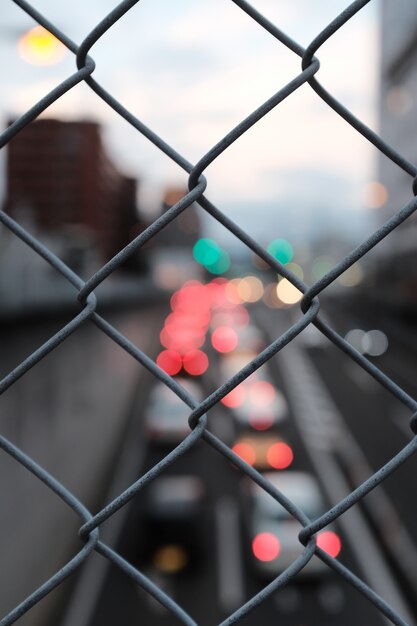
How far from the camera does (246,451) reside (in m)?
20.2

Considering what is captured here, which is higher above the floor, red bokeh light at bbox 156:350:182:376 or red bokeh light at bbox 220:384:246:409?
red bokeh light at bbox 156:350:182:376

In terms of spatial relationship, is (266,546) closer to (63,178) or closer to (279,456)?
(279,456)

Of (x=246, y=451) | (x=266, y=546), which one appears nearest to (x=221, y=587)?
(x=266, y=546)

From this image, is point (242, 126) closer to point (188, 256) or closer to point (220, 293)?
point (188, 256)

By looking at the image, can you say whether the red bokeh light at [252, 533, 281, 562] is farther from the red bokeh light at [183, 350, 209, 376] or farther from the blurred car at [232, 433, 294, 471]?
the red bokeh light at [183, 350, 209, 376]

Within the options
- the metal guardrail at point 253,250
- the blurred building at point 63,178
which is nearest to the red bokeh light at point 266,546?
the metal guardrail at point 253,250

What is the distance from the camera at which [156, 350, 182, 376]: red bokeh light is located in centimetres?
3419

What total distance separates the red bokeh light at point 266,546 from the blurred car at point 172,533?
127 cm

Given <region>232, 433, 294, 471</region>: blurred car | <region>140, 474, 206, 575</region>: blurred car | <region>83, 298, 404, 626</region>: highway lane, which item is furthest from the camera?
<region>232, 433, 294, 471</region>: blurred car

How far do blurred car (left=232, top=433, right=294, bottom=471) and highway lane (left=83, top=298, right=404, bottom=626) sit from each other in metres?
1.19

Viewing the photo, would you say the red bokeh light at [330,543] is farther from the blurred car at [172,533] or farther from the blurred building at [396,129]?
the blurred building at [396,129]

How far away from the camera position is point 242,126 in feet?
3.46

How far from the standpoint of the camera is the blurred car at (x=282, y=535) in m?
13.1

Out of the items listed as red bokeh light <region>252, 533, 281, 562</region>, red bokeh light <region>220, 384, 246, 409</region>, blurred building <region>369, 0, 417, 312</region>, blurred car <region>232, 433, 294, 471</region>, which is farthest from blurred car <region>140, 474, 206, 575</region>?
red bokeh light <region>220, 384, 246, 409</region>
